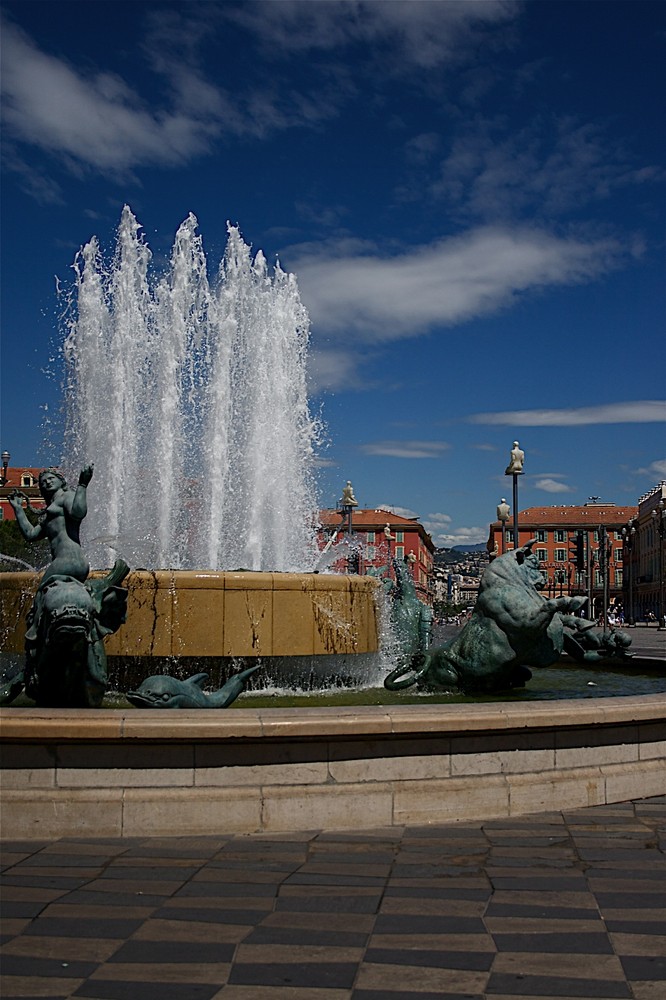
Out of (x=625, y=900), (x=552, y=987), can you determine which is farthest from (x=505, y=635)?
(x=552, y=987)

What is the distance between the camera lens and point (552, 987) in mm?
3672

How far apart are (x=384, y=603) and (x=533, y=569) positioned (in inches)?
136

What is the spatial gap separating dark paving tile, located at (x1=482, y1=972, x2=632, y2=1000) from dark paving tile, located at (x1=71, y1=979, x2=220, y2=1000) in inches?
40.3

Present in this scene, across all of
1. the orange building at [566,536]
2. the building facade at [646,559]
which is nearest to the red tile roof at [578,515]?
the orange building at [566,536]

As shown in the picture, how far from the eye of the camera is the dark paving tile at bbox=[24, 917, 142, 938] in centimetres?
414

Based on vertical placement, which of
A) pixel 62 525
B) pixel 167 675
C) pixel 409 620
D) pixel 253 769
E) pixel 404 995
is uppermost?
pixel 62 525

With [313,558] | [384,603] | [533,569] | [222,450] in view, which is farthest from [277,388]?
[533,569]

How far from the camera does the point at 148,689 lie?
22.3 feet

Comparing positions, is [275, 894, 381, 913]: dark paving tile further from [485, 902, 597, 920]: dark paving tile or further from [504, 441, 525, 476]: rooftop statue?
[504, 441, 525, 476]: rooftop statue

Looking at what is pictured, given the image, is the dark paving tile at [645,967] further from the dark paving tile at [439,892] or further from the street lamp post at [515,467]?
the street lamp post at [515,467]

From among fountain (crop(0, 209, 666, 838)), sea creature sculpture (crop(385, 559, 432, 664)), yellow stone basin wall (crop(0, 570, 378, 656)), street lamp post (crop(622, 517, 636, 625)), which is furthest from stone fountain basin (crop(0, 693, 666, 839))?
street lamp post (crop(622, 517, 636, 625))

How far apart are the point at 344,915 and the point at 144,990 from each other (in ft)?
3.50

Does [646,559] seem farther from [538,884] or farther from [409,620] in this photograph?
[538,884]

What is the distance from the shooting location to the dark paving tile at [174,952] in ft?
12.8
